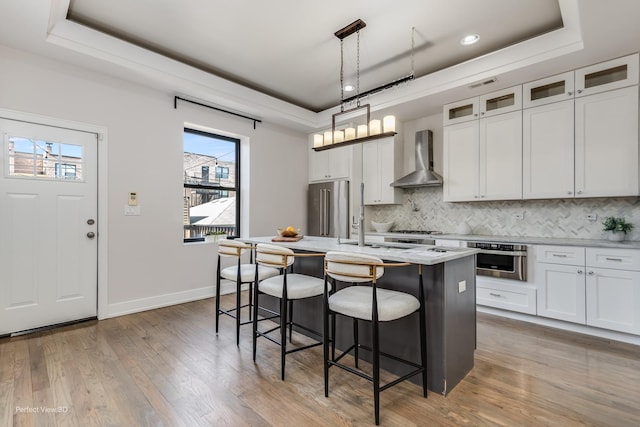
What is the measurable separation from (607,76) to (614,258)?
1876 millimetres

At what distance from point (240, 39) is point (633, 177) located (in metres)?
4.17

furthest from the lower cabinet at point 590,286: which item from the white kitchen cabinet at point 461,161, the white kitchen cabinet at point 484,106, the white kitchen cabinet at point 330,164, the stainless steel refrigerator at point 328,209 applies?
the white kitchen cabinet at point 330,164

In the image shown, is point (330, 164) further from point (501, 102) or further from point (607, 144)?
point (607, 144)

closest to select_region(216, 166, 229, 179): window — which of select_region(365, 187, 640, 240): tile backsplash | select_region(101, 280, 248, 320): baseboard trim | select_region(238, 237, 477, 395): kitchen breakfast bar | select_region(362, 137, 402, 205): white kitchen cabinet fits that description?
select_region(101, 280, 248, 320): baseboard trim

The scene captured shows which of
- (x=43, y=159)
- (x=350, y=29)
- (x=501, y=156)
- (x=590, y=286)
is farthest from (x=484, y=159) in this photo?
(x=43, y=159)

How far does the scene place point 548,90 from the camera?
11.5ft

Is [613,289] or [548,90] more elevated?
[548,90]

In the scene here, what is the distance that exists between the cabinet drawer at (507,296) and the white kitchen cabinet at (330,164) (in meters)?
2.64

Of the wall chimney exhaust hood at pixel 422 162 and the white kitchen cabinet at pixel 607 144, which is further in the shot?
the wall chimney exhaust hood at pixel 422 162

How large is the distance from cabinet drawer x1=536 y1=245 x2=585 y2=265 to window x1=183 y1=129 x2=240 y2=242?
4.12 m

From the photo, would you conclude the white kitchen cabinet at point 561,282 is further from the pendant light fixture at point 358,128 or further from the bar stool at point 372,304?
the pendant light fixture at point 358,128

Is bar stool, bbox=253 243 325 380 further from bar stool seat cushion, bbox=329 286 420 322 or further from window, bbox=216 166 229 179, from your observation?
window, bbox=216 166 229 179

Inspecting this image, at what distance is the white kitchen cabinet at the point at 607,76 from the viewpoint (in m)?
2.92

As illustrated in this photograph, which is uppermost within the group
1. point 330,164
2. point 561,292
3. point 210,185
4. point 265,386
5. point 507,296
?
point 330,164
